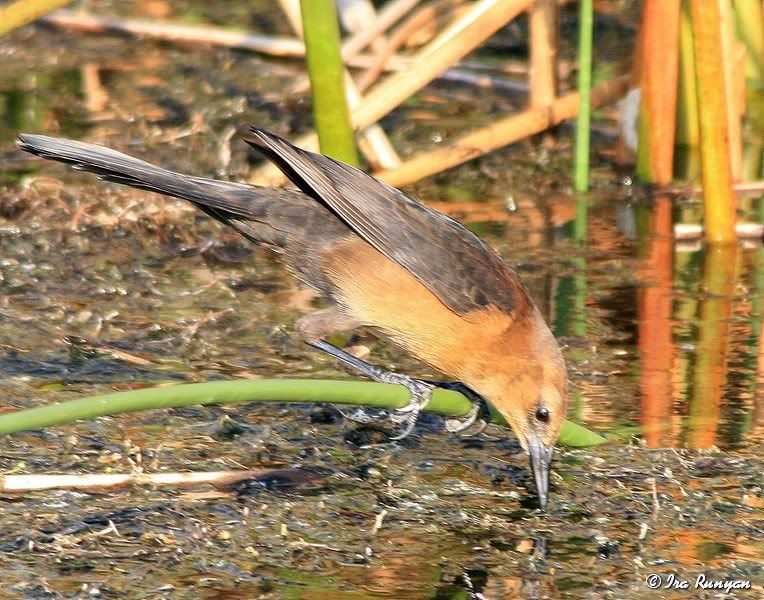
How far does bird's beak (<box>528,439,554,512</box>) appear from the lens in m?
4.39

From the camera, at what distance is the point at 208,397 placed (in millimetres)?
3754

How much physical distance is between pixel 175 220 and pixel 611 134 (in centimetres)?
312

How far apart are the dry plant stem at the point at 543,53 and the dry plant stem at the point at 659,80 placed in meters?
0.61

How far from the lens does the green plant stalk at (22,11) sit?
5.64m

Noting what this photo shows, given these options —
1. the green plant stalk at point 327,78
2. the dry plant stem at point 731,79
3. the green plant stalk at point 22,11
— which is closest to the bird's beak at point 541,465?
the green plant stalk at point 327,78

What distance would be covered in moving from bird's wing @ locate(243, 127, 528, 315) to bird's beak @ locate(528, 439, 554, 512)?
632 millimetres

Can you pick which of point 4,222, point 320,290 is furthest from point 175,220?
point 320,290

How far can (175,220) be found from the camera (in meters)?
7.50

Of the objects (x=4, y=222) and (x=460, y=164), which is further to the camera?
(x=460, y=164)

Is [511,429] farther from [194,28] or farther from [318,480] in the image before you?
[194,28]

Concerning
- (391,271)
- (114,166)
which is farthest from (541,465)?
(114,166)

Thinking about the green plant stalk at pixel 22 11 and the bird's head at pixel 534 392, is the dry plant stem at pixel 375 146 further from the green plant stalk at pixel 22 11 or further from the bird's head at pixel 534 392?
the bird's head at pixel 534 392
